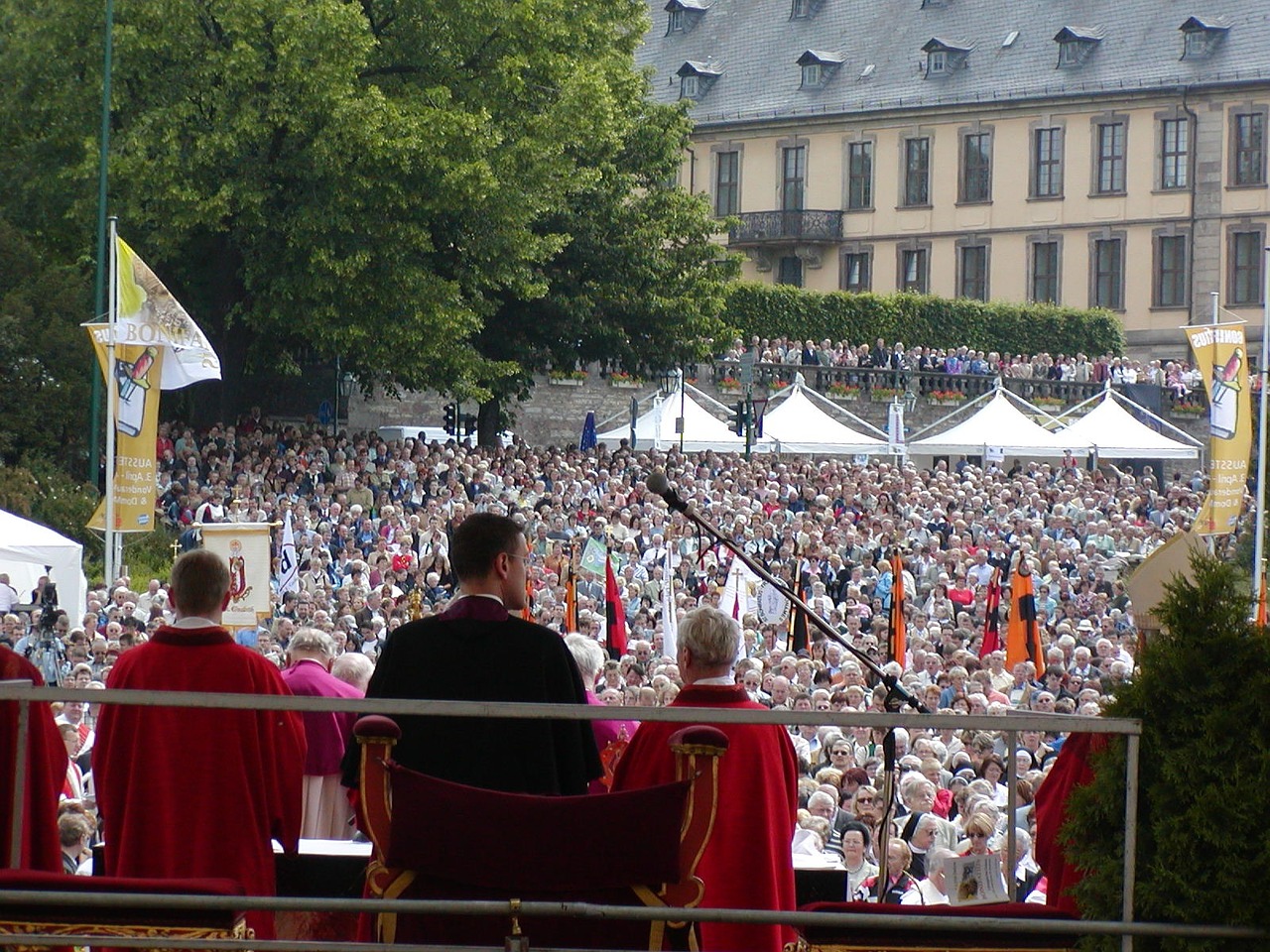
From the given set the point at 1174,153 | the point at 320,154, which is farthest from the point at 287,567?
the point at 1174,153

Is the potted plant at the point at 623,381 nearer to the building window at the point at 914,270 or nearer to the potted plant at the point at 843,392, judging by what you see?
the potted plant at the point at 843,392

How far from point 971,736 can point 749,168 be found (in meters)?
54.3

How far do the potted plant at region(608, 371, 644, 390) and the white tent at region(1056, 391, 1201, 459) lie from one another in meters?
9.10

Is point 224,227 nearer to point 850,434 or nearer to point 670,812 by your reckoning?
point 850,434

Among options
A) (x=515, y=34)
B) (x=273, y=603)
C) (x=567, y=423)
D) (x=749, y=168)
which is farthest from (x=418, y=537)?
(x=749, y=168)

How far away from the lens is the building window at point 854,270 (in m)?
65.1

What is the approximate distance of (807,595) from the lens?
22906 mm

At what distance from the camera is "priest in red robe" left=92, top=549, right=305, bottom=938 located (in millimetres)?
5582

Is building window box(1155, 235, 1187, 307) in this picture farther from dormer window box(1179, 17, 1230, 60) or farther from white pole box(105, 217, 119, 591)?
white pole box(105, 217, 119, 591)

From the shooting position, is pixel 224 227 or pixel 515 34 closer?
pixel 224 227

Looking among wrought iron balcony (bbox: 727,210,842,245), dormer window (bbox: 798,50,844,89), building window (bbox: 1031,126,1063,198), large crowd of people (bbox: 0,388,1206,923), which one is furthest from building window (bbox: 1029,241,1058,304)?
large crowd of people (bbox: 0,388,1206,923)

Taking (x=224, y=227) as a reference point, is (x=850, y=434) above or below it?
below

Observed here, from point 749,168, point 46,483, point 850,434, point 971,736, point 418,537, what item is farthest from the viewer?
point 749,168

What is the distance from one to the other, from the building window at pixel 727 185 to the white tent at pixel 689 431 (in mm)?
28059
